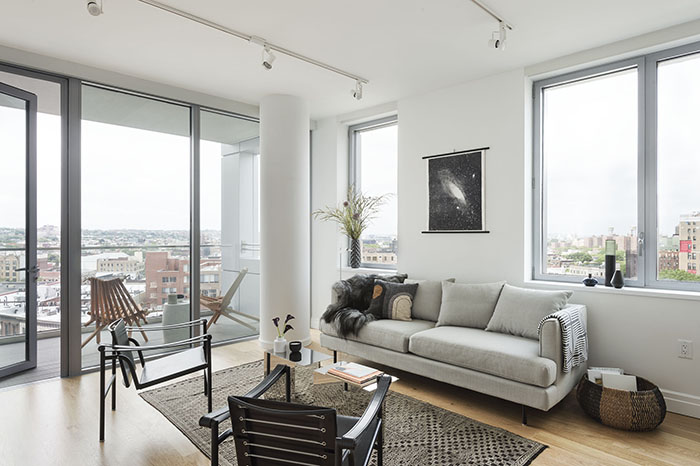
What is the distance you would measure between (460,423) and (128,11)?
3526 millimetres

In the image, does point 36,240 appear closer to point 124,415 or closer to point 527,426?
point 124,415

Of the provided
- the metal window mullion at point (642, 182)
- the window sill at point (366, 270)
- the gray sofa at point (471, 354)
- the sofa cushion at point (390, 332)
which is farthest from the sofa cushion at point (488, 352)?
the window sill at point (366, 270)

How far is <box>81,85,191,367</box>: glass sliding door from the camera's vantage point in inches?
152

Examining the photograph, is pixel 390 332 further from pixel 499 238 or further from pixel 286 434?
pixel 286 434

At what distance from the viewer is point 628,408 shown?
8.78 feet

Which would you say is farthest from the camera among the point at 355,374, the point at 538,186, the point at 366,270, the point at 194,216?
the point at 366,270

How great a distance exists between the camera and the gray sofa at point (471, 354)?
108 inches

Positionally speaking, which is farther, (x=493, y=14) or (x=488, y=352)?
(x=488, y=352)

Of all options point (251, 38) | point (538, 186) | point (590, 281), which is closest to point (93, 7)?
point (251, 38)

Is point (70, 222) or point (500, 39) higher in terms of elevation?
point (500, 39)

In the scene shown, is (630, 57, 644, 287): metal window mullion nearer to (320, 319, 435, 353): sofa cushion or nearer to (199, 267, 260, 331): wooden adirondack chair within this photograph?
(320, 319, 435, 353): sofa cushion

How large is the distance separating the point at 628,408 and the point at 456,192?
2286 mm

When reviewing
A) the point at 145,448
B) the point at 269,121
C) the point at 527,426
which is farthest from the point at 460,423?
the point at 269,121

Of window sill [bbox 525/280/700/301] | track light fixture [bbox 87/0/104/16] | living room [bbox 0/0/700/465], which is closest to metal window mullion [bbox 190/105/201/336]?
living room [bbox 0/0/700/465]
